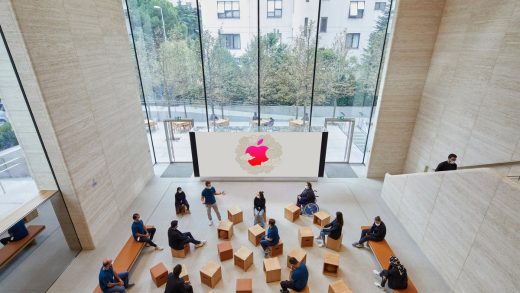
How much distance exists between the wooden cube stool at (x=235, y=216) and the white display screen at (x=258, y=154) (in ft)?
7.66

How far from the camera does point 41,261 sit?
541cm

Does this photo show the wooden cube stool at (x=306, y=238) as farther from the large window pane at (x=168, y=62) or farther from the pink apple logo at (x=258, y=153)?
the large window pane at (x=168, y=62)

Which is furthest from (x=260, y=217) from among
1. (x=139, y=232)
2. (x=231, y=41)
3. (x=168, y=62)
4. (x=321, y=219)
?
(x=168, y=62)

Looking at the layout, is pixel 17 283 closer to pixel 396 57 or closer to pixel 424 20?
pixel 396 57

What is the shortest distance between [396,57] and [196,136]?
712 cm

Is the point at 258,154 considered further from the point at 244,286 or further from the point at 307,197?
the point at 244,286

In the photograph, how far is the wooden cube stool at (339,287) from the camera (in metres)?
4.67

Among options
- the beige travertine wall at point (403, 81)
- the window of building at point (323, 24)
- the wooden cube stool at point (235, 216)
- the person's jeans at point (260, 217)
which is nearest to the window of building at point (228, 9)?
the window of building at point (323, 24)

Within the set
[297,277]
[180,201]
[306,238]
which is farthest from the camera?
[180,201]

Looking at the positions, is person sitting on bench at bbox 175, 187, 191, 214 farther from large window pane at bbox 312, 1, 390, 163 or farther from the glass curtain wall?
large window pane at bbox 312, 1, 390, 163

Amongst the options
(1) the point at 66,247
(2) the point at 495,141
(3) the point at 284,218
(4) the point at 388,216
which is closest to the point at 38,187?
(1) the point at 66,247

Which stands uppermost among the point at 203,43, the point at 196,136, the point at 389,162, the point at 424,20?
→ the point at 424,20

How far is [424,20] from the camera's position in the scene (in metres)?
7.47

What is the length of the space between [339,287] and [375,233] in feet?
5.82
